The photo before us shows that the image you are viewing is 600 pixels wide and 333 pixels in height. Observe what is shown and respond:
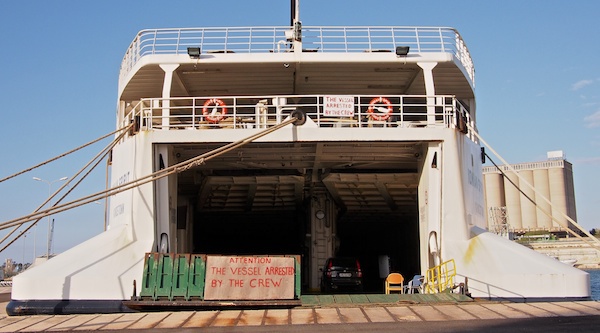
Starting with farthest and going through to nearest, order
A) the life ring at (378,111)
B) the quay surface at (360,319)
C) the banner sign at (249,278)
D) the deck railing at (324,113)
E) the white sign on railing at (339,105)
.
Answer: the life ring at (378,111) → the white sign on railing at (339,105) → the deck railing at (324,113) → the banner sign at (249,278) → the quay surface at (360,319)

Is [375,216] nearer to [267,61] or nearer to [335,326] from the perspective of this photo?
[267,61]

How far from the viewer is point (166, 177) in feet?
51.4

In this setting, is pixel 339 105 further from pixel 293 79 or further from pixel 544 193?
pixel 544 193

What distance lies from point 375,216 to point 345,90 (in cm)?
811

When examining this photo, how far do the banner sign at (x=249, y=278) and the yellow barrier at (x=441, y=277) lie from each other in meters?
3.45

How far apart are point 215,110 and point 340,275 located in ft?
26.2

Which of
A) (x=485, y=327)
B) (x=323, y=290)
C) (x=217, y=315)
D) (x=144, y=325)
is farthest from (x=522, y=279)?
(x=323, y=290)

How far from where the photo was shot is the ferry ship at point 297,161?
13.7 m

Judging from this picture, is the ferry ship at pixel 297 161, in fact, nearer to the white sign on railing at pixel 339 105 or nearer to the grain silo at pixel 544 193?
the white sign on railing at pixel 339 105

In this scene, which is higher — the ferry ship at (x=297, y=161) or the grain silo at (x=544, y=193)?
the grain silo at (x=544, y=193)

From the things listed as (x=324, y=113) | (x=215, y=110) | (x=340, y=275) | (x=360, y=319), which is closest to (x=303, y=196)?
(x=340, y=275)

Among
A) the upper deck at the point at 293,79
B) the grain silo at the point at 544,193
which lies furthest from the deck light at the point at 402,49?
the grain silo at the point at 544,193

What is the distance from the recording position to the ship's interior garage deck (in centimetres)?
1717

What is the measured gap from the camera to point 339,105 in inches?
→ 622
